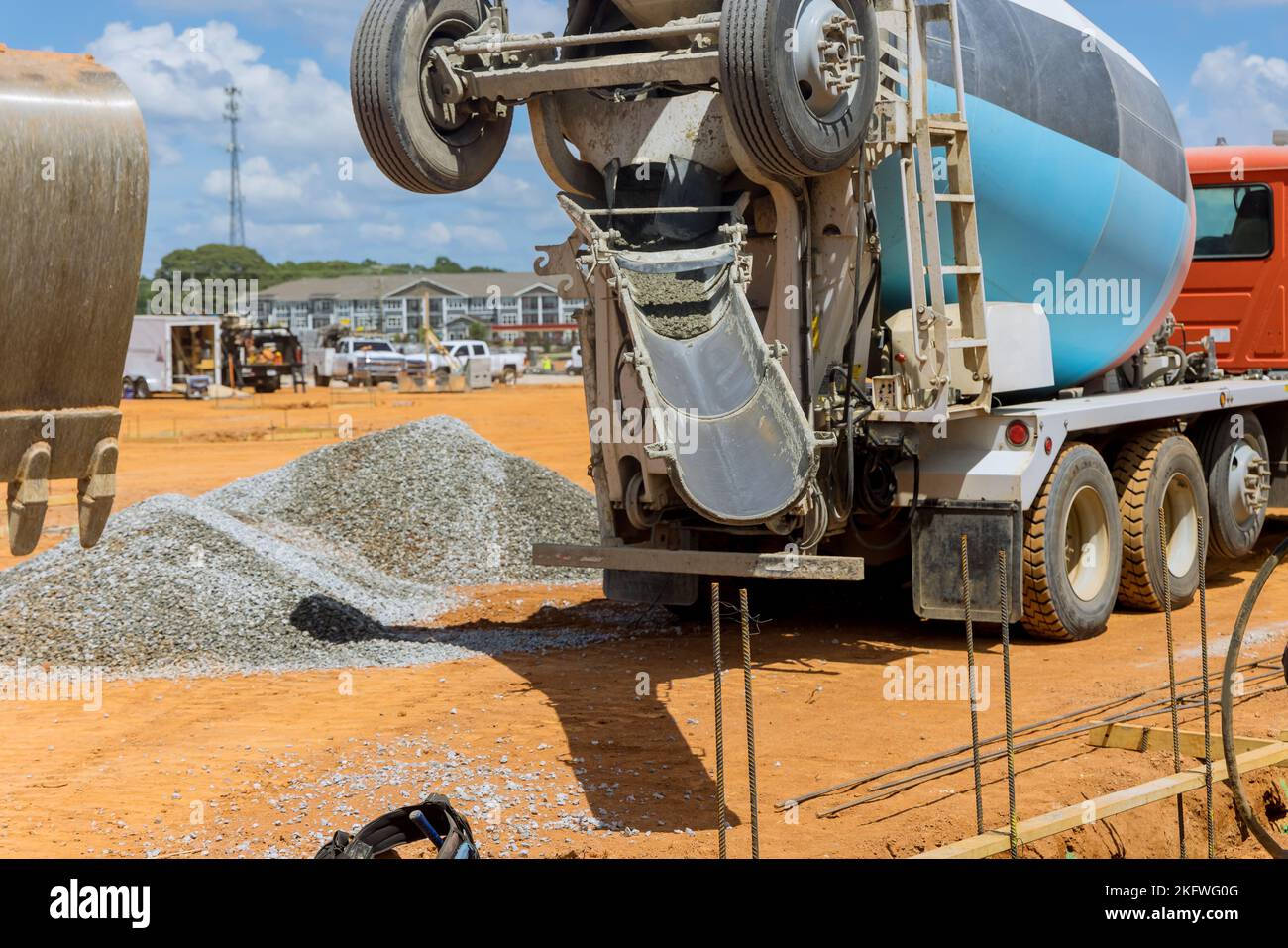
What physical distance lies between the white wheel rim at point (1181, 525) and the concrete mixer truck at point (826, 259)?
3.37ft

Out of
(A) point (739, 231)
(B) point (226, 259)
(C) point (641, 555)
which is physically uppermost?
(B) point (226, 259)

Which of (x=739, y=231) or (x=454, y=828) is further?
(x=739, y=231)

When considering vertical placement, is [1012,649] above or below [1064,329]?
below

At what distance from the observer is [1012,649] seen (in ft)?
35.2

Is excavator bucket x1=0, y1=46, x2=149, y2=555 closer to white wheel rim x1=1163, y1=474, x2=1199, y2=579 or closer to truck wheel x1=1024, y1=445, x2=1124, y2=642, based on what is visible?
truck wheel x1=1024, y1=445, x2=1124, y2=642

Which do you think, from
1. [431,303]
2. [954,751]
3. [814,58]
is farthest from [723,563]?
[431,303]

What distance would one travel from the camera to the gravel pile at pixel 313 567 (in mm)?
10758

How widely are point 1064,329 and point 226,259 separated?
410 ft

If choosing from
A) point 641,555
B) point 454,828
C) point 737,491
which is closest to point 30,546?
point 454,828

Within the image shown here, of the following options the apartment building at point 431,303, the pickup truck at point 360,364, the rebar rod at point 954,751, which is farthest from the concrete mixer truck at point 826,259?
the apartment building at point 431,303

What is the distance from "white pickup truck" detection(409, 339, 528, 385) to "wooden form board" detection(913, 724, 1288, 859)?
44.3 metres

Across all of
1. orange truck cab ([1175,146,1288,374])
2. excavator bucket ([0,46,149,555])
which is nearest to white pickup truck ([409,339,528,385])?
orange truck cab ([1175,146,1288,374])

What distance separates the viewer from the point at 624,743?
331 inches
